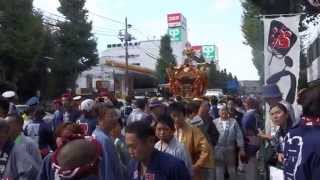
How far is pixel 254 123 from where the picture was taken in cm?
1127

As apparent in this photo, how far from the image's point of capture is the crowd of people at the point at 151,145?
12.5ft

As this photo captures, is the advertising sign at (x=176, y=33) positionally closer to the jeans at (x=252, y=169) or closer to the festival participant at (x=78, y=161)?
the jeans at (x=252, y=169)

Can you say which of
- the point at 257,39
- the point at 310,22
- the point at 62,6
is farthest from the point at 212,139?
the point at 62,6

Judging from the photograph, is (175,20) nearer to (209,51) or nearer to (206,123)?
(209,51)

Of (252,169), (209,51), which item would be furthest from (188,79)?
(209,51)

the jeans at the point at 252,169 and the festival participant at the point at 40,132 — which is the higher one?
the festival participant at the point at 40,132

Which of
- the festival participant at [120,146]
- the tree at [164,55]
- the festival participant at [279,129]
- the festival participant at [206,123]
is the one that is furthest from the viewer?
the tree at [164,55]

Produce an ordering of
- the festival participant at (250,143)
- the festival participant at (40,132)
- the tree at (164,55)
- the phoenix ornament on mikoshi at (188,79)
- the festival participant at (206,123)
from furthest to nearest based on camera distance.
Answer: the tree at (164,55) < the phoenix ornament on mikoshi at (188,79) < the festival participant at (250,143) < the festival participant at (40,132) < the festival participant at (206,123)

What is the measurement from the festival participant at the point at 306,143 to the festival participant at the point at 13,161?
2.40 m

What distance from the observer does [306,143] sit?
154 inches

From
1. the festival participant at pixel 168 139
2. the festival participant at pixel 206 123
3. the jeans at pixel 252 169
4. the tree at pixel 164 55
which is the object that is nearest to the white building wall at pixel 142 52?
the tree at pixel 164 55

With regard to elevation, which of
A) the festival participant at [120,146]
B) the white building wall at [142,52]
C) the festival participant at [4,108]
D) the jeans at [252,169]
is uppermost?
the white building wall at [142,52]

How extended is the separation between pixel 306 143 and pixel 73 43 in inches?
1736

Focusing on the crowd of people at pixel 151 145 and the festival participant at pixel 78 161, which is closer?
the festival participant at pixel 78 161
